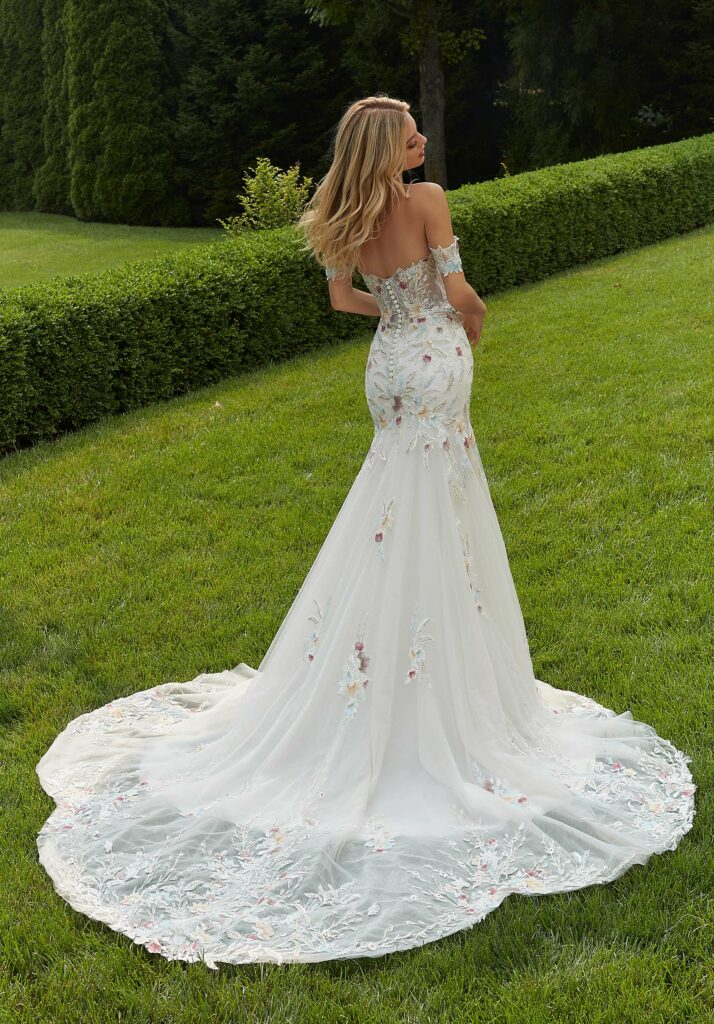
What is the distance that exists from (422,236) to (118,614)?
2679mm

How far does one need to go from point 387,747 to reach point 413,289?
160 centimetres

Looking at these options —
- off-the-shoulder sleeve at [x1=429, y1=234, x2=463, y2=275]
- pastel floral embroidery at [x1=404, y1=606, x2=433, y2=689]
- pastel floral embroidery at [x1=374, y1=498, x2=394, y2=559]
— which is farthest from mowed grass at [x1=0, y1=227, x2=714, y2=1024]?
off-the-shoulder sleeve at [x1=429, y1=234, x2=463, y2=275]

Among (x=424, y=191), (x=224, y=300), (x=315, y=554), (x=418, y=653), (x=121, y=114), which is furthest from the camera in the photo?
(x=121, y=114)

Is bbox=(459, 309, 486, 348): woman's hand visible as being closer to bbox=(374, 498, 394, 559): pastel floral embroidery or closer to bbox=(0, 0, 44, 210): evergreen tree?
bbox=(374, 498, 394, 559): pastel floral embroidery

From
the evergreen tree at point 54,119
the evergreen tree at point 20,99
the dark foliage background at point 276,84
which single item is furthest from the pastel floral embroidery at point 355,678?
the evergreen tree at point 20,99

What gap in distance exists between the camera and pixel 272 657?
3.99 metres

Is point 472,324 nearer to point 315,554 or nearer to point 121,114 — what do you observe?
point 315,554

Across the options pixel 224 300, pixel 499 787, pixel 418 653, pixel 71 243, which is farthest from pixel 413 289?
pixel 71 243

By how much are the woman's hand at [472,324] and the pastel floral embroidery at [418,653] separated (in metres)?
1.03

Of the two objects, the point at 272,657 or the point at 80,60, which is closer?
the point at 272,657

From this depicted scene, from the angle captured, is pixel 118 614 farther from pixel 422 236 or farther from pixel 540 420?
pixel 540 420

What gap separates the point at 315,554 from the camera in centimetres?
579

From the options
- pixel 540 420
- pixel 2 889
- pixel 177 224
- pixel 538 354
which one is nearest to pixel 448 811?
pixel 2 889

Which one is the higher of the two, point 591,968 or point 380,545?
point 380,545
